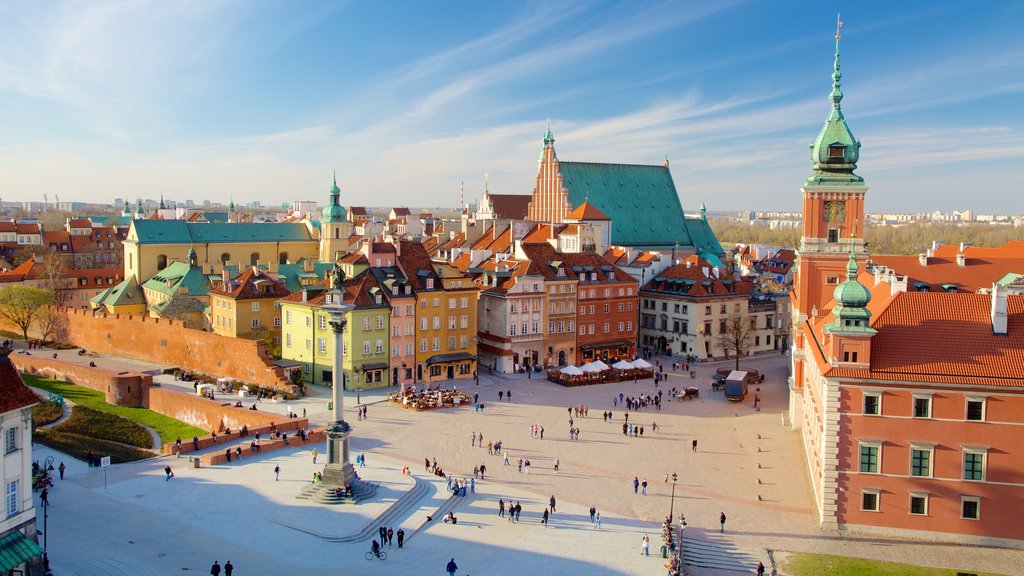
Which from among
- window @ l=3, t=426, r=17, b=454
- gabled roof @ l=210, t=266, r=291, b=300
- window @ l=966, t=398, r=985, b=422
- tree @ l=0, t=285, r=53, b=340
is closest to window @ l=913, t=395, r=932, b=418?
window @ l=966, t=398, r=985, b=422

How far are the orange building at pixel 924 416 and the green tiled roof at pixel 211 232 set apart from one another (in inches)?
2830

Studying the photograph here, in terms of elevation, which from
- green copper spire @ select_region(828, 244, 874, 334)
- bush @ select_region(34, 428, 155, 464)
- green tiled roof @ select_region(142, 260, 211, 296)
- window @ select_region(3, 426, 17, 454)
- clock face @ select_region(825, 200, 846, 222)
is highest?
clock face @ select_region(825, 200, 846, 222)

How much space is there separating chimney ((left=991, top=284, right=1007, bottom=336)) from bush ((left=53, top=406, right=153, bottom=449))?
140 feet

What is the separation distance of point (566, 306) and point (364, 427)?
2542 cm

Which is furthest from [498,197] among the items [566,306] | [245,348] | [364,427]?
[364,427]

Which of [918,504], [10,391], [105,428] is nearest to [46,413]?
[105,428]

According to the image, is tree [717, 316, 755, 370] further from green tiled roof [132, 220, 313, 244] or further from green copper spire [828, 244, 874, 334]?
green tiled roof [132, 220, 313, 244]

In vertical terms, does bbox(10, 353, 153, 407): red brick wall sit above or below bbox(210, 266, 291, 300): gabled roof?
below

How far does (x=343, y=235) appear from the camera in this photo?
9225cm

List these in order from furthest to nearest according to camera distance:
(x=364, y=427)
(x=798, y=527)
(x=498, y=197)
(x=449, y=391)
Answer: (x=498, y=197) < (x=449, y=391) < (x=364, y=427) < (x=798, y=527)

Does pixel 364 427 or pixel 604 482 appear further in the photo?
pixel 364 427

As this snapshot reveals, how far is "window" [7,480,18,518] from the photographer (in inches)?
1124

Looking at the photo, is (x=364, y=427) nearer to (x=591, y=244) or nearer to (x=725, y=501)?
(x=725, y=501)

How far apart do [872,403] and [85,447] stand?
3839 cm
